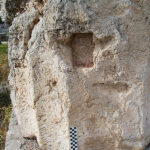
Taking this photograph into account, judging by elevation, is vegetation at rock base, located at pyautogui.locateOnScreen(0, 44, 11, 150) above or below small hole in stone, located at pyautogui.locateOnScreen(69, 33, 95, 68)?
below

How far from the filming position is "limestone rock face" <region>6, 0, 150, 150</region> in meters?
1.29

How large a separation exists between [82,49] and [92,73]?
152mm

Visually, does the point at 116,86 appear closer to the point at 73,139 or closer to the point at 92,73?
the point at 92,73

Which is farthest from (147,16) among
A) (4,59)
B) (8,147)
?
(4,59)

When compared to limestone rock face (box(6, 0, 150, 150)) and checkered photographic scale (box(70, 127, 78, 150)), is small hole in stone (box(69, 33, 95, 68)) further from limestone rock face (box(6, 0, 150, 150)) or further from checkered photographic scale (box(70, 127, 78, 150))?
checkered photographic scale (box(70, 127, 78, 150))

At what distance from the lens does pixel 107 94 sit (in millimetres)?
1386

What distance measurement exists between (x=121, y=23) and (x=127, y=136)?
2.06 ft

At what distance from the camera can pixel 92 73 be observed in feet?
4.39

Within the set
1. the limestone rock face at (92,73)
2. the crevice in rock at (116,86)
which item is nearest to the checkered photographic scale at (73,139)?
the limestone rock face at (92,73)

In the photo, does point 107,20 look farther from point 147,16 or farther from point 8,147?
point 8,147

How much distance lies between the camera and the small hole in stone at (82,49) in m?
1.37

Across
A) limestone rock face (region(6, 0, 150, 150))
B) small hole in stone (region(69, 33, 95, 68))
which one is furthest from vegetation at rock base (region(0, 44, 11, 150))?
small hole in stone (region(69, 33, 95, 68))

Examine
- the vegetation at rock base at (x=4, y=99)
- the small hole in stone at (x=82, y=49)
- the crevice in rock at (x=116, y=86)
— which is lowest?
the vegetation at rock base at (x=4, y=99)

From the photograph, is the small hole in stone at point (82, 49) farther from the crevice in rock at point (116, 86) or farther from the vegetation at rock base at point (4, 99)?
the vegetation at rock base at point (4, 99)
